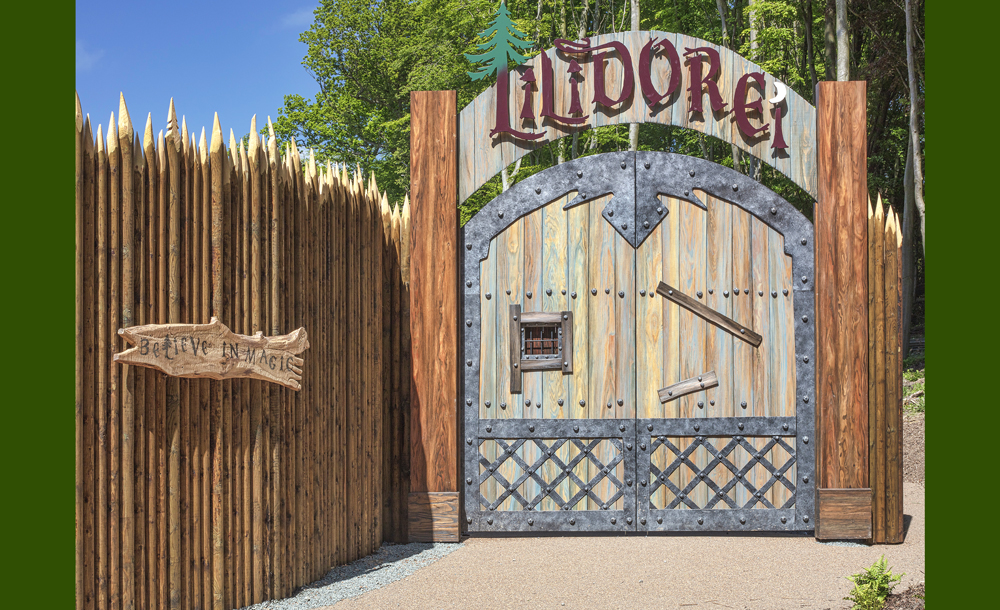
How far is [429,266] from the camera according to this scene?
6133 mm

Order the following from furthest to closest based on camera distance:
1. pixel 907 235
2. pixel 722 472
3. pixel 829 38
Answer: pixel 829 38 < pixel 907 235 < pixel 722 472

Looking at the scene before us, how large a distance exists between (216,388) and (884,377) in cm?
489

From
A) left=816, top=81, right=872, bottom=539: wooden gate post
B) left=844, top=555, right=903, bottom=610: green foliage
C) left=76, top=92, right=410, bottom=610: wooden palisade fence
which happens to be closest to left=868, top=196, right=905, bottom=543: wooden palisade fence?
left=816, top=81, right=872, bottom=539: wooden gate post

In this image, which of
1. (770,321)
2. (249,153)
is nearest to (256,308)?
(249,153)

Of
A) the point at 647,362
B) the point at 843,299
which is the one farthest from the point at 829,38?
the point at 647,362

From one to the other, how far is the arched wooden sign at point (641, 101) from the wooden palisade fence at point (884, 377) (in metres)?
0.69

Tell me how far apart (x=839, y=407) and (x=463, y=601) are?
3310 mm

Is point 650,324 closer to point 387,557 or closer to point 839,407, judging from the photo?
point 839,407

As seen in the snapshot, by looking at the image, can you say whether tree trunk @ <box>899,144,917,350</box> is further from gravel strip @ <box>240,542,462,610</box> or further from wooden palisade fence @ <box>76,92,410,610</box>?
wooden palisade fence @ <box>76,92,410,610</box>

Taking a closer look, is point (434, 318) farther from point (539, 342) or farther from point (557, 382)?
point (557, 382)

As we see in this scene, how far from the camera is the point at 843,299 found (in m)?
5.95

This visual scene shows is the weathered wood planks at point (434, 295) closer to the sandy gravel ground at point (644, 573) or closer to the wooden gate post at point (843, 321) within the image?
the sandy gravel ground at point (644, 573)

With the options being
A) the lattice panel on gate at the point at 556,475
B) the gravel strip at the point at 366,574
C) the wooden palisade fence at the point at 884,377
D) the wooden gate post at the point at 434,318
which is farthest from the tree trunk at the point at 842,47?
the gravel strip at the point at 366,574

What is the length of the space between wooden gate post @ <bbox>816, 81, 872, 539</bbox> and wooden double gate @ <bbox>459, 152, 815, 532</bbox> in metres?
0.15
